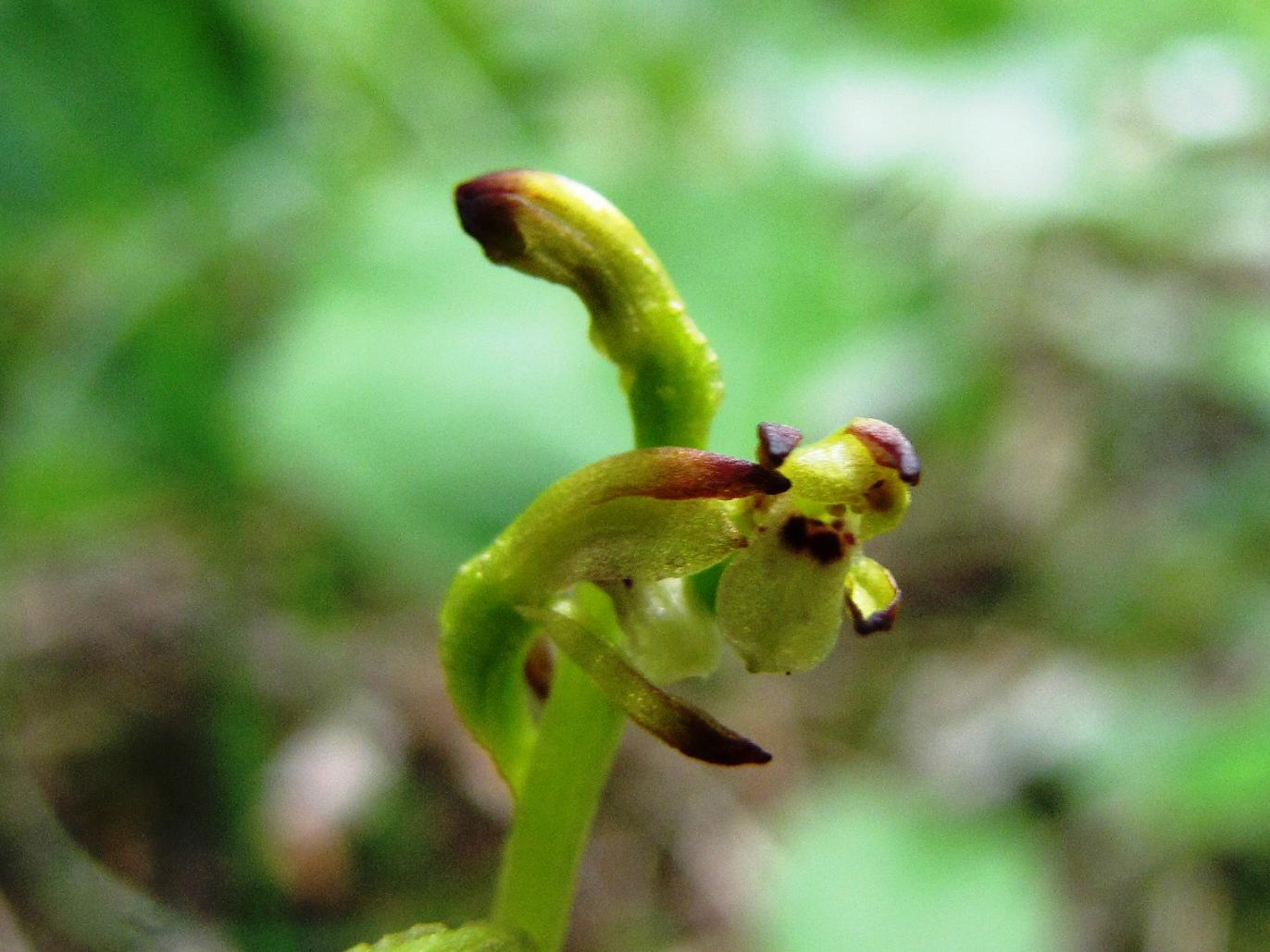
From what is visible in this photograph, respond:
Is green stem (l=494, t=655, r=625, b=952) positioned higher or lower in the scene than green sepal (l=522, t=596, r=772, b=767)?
lower

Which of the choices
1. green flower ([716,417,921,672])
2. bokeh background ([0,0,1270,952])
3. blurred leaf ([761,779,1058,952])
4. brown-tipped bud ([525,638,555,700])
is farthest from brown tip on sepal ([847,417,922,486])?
blurred leaf ([761,779,1058,952])

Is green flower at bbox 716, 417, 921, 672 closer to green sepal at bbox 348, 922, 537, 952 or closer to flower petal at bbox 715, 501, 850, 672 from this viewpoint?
flower petal at bbox 715, 501, 850, 672

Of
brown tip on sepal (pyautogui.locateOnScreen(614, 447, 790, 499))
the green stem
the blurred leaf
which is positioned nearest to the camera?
brown tip on sepal (pyautogui.locateOnScreen(614, 447, 790, 499))

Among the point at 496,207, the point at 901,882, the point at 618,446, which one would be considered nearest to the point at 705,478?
the point at 496,207

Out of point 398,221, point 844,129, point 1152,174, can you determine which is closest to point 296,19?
point 398,221

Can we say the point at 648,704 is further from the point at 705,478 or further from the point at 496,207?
the point at 496,207
